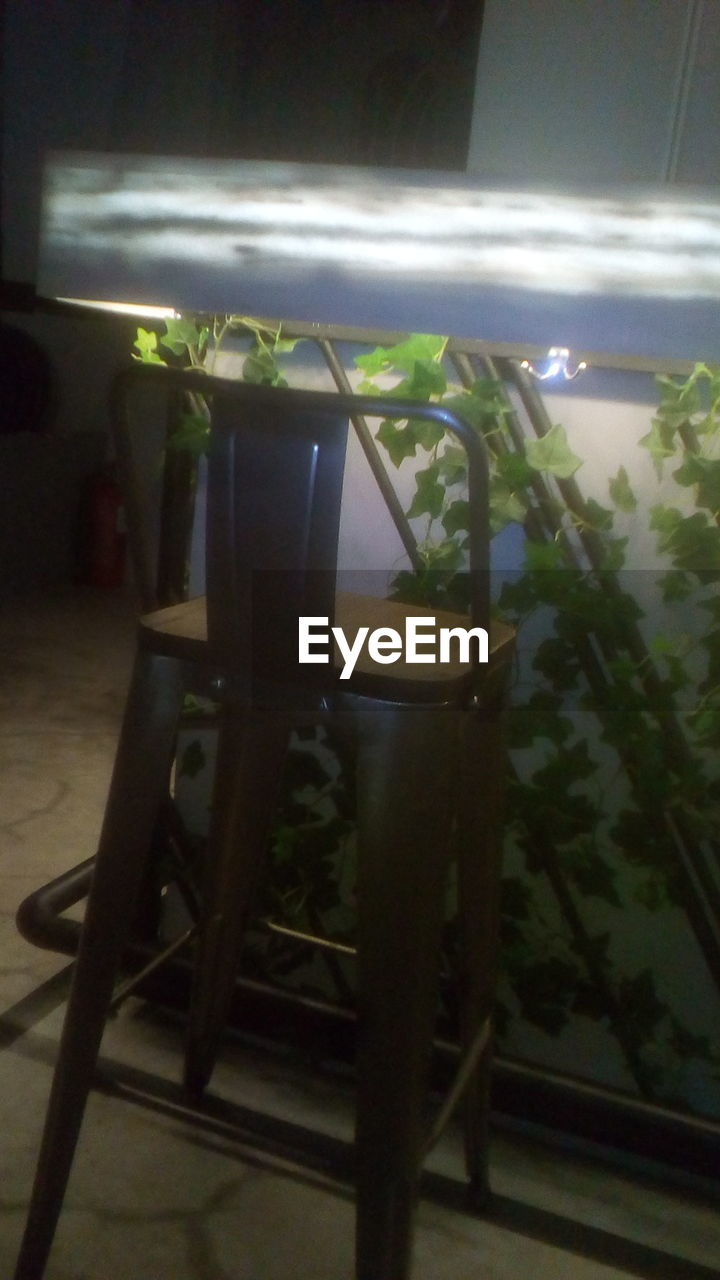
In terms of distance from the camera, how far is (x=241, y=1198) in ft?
4.46

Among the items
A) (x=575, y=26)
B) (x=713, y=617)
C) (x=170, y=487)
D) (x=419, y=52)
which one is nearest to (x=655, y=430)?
(x=713, y=617)

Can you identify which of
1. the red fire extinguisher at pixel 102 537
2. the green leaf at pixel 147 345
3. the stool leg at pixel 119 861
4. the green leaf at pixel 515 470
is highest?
the red fire extinguisher at pixel 102 537

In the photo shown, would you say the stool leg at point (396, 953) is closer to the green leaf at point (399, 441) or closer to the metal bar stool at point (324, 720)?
the metal bar stool at point (324, 720)

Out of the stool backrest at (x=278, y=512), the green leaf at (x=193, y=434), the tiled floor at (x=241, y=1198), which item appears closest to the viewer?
the stool backrest at (x=278, y=512)

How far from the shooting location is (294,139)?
468 centimetres

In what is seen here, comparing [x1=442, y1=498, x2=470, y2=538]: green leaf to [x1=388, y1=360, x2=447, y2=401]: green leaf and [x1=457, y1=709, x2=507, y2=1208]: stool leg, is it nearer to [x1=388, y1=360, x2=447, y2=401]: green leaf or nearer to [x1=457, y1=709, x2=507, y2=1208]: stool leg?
[x1=388, y1=360, x2=447, y2=401]: green leaf

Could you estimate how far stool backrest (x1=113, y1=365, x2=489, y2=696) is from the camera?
0.86 m

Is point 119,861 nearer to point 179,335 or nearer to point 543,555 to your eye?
point 543,555

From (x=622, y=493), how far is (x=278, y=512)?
63cm

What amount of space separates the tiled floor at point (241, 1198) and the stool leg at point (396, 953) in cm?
26

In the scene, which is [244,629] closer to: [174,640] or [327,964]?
[174,640]

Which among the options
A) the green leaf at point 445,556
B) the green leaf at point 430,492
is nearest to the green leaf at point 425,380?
the green leaf at point 430,492

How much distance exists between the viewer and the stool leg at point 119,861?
104 centimetres

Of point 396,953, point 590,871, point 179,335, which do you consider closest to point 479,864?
point 396,953
